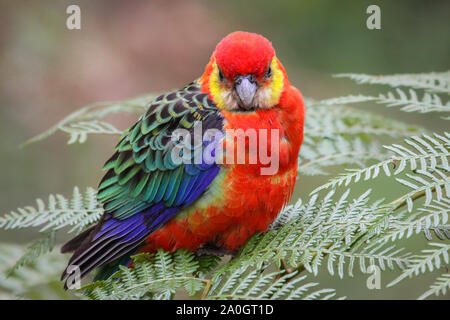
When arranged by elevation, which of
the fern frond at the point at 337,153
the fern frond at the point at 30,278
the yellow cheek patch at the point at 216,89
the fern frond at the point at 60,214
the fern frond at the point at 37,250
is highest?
the yellow cheek patch at the point at 216,89

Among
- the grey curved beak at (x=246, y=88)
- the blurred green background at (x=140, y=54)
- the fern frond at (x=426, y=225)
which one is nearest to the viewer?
the fern frond at (x=426, y=225)

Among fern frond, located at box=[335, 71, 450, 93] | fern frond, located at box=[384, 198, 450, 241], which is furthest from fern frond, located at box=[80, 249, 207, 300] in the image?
fern frond, located at box=[335, 71, 450, 93]

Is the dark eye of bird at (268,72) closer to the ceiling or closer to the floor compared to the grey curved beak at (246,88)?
closer to the ceiling

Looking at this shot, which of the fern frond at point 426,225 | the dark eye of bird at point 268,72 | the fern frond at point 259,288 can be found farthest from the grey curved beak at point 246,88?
the fern frond at point 426,225

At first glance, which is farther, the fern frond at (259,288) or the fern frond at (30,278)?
the fern frond at (30,278)

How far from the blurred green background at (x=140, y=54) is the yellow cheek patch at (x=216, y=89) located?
361cm

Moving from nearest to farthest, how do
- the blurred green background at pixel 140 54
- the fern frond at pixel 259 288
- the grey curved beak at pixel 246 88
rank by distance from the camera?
the fern frond at pixel 259 288
the grey curved beak at pixel 246 88
the blurred green background at pixel 140 54

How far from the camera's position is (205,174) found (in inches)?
131

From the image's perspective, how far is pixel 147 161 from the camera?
11.5 ft

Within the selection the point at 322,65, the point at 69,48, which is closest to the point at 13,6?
the point at 69,48

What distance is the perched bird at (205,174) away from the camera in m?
3.27

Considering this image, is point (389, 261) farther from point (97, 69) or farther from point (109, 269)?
point (97, 69)

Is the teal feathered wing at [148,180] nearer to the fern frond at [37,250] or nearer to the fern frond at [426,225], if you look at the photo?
the fern frond at [37,250]
